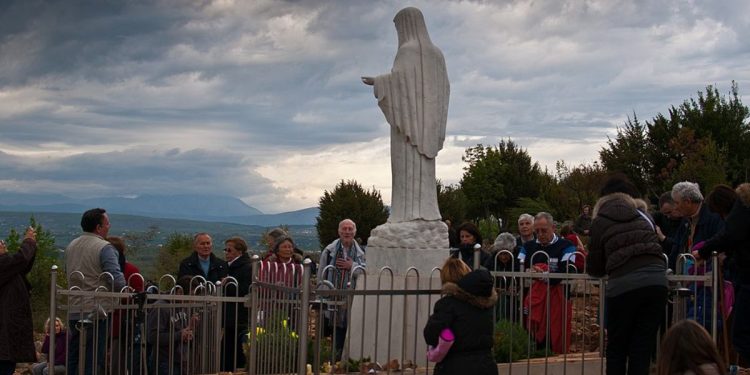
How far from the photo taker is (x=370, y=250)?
428 inches

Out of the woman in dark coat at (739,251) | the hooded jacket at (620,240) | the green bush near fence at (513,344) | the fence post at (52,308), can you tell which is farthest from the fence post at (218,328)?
the woman in dark coat at (739,251)

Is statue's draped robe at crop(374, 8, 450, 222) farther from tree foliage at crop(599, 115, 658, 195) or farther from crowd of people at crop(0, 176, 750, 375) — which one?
tree foliage at crop(599, 115, 658, 195)

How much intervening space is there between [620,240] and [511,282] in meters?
2.52

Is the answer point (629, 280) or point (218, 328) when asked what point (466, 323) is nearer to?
point (629, 280)

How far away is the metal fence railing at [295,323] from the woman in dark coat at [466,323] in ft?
1.56

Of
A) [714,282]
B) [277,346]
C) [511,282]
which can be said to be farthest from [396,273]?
[714,282]

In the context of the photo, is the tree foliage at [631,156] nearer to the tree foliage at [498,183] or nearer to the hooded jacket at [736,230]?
the tree foliage at [498,183]

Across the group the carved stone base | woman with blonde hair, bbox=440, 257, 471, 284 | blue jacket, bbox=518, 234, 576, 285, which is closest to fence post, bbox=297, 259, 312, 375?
woman with blonde hair, bbox=440, 257, 471, 284

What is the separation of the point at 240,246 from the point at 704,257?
5524mm

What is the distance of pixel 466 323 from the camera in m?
7.06

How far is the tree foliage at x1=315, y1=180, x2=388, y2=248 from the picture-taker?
126ft

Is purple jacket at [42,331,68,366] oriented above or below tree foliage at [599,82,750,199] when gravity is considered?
below

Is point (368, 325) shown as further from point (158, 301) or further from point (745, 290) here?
point (745, 290)

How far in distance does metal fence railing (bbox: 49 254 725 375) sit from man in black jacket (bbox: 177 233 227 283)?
440 mm
